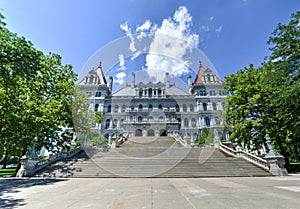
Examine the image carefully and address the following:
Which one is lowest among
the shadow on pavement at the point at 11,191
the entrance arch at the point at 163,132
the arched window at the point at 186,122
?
the shadow on pavement at the point at 11,191

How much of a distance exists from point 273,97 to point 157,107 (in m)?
30.0

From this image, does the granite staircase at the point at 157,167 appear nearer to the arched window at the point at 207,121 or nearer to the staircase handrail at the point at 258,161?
the staircase handrail at the point at 258,161

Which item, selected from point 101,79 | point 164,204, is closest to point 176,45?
point 164,204

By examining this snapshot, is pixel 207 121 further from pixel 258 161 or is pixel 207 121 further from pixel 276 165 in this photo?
pixel 276 165

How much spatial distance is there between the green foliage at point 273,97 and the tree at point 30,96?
1616 cm

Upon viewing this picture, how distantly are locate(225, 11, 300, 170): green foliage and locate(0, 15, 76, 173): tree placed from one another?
1616 cm

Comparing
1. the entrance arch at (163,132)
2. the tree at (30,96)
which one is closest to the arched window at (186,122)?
the entrance arch at (163,132)

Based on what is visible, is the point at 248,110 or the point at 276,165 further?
the point at 248,110

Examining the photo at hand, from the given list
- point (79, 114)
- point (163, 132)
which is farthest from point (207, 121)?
point (79, 114)

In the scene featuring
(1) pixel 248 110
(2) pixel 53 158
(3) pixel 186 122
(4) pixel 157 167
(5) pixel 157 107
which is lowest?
(4) pixel 157 167

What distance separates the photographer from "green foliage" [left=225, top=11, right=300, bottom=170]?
10633mm

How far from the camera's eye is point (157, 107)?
4172 centimetres

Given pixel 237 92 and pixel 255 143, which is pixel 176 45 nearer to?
pixel 237 92

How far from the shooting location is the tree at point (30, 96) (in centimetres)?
888
